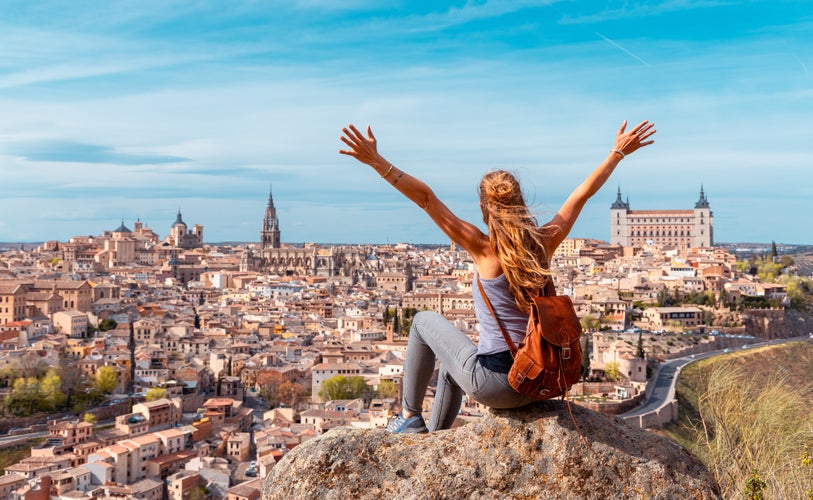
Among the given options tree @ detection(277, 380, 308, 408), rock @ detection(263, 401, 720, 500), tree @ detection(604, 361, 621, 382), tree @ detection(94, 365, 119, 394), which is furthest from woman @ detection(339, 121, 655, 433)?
tree @ detection(94, 365, 119, 394)

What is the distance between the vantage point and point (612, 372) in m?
26.4

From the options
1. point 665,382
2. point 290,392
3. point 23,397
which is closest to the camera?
point 23,397

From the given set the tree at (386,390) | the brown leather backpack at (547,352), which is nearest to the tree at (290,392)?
the tree at (386,390)

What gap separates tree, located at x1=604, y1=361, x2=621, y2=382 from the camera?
86.3 ft

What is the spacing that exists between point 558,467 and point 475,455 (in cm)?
23

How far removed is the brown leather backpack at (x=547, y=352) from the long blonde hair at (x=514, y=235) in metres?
0.07

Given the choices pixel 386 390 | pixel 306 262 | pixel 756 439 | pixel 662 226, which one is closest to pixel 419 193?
pixel 756 439

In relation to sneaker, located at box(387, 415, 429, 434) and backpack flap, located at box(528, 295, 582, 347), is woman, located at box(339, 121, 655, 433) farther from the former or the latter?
sneaker, located at box(387, 415, 429, 434)

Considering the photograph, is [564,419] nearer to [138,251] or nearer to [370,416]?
[370,416]

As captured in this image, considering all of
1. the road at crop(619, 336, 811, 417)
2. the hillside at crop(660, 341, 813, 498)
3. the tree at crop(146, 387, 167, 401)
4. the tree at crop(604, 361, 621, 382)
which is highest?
the hillside at crop(660, 341, 813, 498)

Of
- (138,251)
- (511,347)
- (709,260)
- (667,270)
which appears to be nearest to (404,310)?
(667,270)

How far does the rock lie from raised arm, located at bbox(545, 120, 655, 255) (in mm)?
530

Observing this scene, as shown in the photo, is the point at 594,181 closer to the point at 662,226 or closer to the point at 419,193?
the point at 419,193

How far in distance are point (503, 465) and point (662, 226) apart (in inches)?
3068
